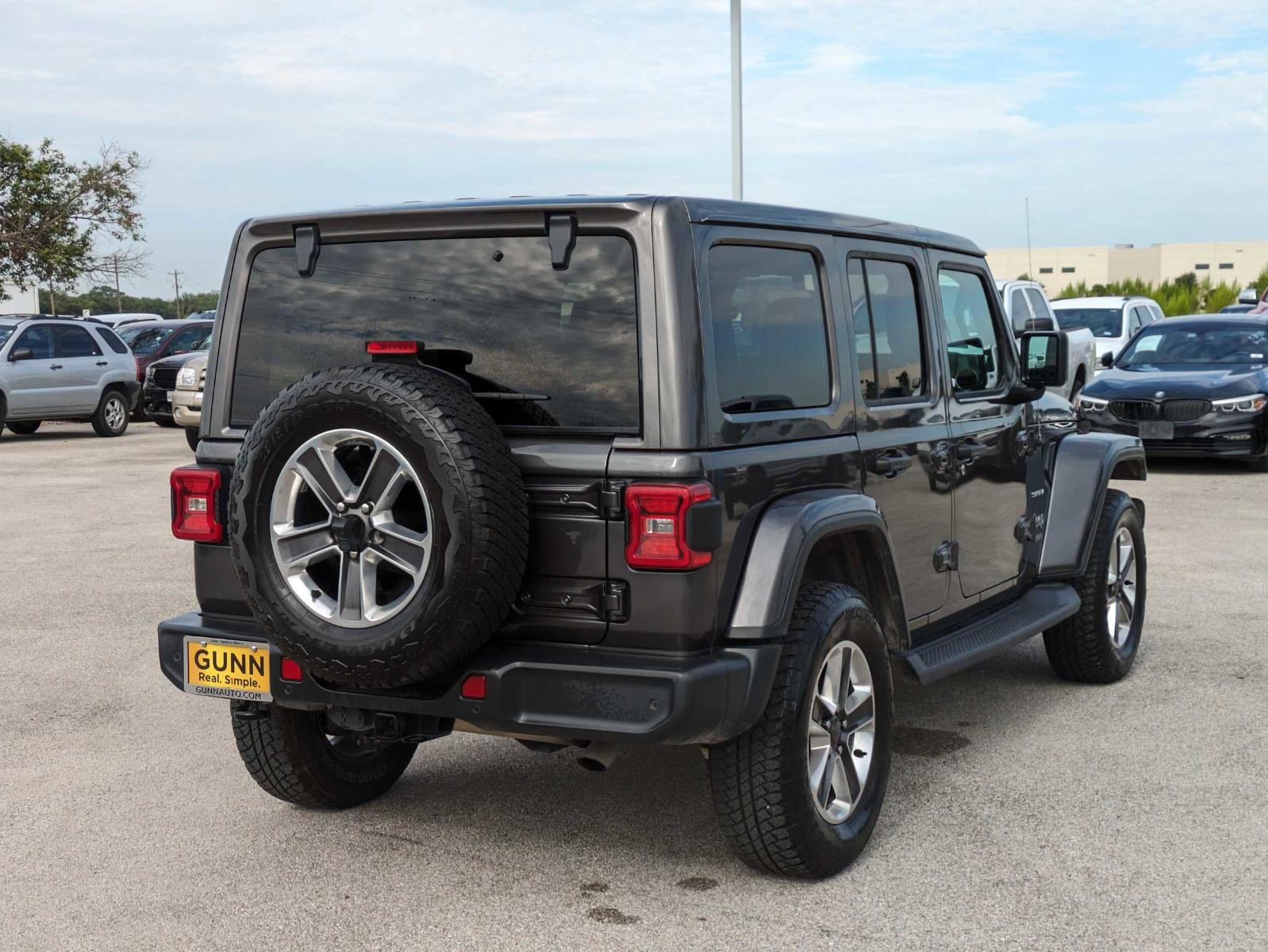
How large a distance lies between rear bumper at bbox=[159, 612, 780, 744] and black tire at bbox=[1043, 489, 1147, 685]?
2.76m

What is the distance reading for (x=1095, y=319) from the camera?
23859 millimetres

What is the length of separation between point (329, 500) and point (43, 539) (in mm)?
8239

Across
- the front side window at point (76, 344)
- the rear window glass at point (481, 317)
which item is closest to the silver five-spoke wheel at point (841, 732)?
the rear window glass at point (481, 317)

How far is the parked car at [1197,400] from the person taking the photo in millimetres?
14602

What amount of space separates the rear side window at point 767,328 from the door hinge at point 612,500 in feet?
1.29

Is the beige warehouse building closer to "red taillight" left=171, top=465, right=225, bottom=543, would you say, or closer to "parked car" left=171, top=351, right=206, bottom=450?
"parked car" left=171, top=351, right=206, bottom=450

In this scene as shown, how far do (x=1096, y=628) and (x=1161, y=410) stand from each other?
9.11 m

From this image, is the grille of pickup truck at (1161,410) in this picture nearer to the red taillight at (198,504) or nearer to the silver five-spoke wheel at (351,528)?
the red taillight at (198,504)

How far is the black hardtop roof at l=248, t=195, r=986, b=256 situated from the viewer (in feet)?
13.3

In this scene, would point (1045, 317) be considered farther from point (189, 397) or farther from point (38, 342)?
point (38, 342)

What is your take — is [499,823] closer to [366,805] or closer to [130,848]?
[366,805]

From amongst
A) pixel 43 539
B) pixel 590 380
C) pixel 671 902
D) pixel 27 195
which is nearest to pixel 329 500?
pixel 590 380

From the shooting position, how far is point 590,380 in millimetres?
4027

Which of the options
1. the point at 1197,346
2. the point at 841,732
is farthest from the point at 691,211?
the point at 1197,346
